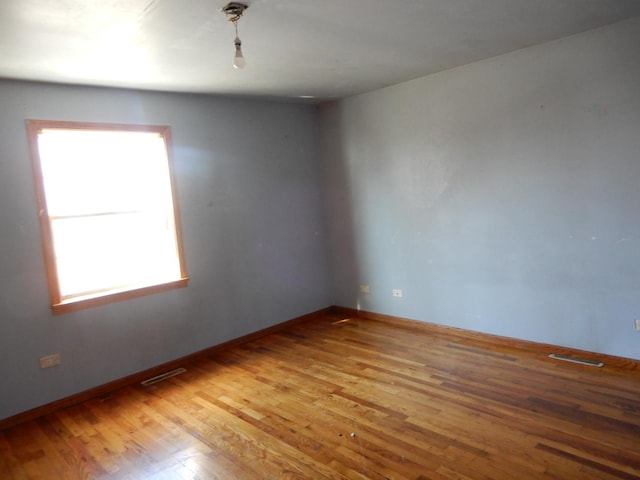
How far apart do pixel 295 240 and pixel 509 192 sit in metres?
2.36

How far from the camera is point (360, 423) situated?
9.23ft

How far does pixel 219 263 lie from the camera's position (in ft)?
14.4

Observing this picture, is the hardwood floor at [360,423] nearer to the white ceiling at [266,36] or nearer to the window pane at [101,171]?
the window pane at [101,171]

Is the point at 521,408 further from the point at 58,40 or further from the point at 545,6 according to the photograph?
the point at 58,40

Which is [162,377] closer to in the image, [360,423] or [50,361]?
[50,361]

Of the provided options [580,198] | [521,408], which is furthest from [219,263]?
[580,198]

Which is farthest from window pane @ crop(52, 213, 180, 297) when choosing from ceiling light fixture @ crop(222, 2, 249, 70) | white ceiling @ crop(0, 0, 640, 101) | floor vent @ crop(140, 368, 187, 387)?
ceiling light fixture @ crop(222, 2, 249, 70)

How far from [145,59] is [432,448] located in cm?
306

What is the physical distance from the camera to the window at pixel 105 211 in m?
3.40

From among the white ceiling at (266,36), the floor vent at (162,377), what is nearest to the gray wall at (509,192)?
the white ceiling at (266,36)

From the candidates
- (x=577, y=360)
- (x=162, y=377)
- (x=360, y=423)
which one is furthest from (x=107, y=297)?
(x=577, y=360)

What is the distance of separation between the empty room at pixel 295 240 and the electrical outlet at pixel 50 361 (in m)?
0.02

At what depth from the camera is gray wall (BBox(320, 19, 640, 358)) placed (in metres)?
3.24

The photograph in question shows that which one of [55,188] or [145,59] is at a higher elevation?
[145,59]
